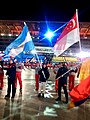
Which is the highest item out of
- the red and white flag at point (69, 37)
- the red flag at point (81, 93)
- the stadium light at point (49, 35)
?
the stadium light at point (49, 35)

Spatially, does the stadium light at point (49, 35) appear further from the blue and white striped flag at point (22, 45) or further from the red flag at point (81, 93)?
the red flag at point (81, 93)

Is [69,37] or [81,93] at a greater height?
[69,37]

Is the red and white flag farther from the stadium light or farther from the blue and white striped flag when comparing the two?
the stadium light

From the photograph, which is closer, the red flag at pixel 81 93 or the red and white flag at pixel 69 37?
the red flag at pixel 81 93

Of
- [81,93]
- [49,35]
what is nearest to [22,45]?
[81,93]

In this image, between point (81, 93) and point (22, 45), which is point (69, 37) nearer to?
point (81, 93)

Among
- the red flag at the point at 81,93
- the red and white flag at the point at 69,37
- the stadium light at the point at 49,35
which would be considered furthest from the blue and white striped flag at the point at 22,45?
the stadium light at the point at 49,35

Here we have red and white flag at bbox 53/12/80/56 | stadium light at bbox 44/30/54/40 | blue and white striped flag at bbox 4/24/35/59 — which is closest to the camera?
red and white flag at bbox 53/12/80/56

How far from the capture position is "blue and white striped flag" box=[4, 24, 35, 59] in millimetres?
10766

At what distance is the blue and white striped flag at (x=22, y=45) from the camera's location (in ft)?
35.3

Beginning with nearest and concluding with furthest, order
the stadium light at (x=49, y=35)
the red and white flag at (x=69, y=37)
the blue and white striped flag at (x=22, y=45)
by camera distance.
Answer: the red and white flag at (x=69, y=37) < the blue and white striped flag at (x=22, y=45) < the stadium light at (x=49, y=35)

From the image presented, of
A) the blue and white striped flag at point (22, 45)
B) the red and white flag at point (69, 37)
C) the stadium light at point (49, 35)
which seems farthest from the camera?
the stadium light at point (49, 35)

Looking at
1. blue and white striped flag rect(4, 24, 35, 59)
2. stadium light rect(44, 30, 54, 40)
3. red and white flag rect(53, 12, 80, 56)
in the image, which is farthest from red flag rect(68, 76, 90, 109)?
stadium light rect(44, 30, 54, 40)

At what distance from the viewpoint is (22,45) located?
35.7 ft
